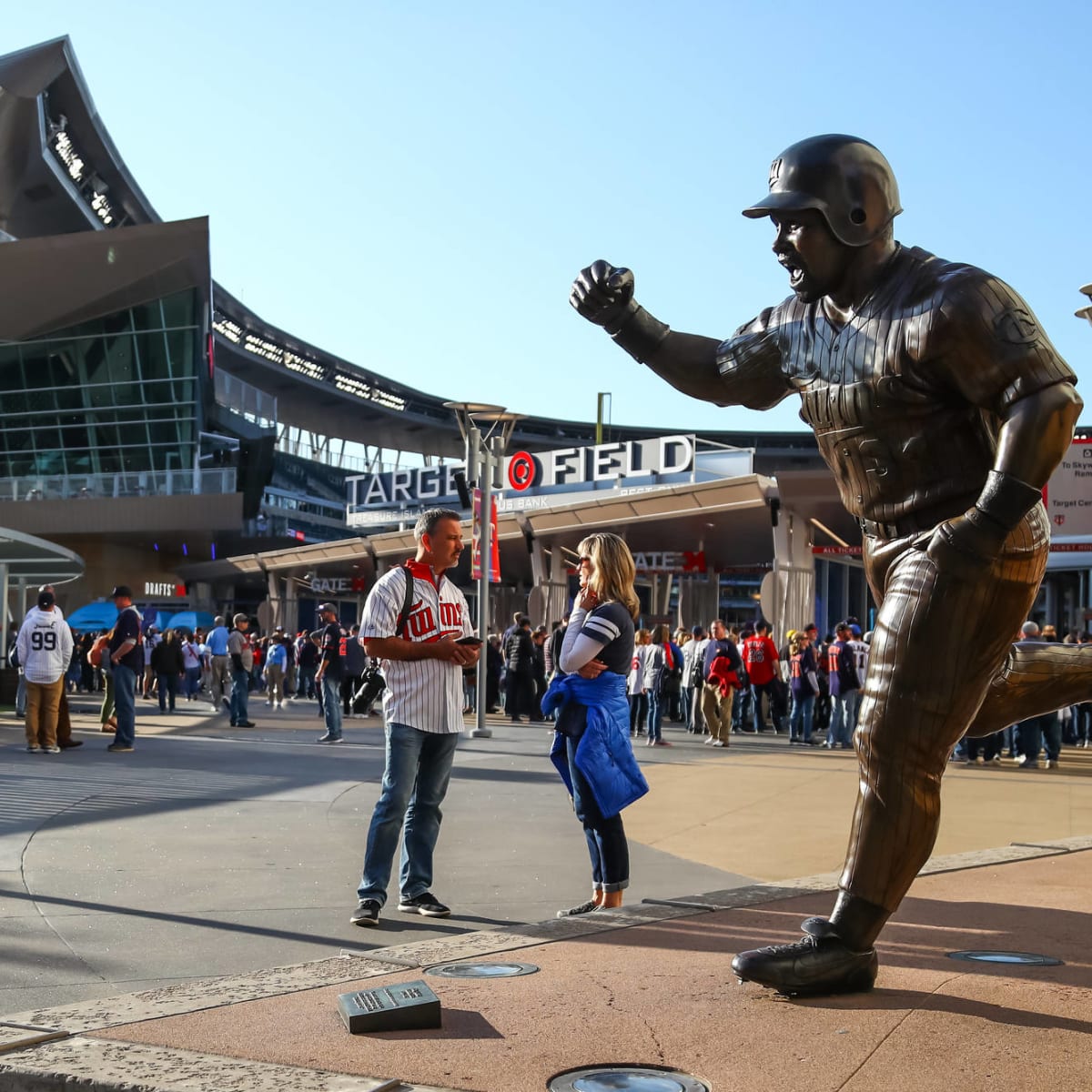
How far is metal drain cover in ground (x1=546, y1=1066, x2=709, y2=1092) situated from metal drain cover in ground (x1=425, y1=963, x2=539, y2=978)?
0.84 m

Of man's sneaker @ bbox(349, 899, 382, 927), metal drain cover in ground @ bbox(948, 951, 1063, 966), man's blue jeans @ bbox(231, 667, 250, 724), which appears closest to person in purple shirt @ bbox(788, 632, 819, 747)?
man's blue jeans @ bbox(231, 667, 250, 724)

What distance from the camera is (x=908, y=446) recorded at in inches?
128

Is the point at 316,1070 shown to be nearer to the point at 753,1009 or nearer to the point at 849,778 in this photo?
the point at 753,1009

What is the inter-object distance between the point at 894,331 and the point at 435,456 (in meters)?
95.4

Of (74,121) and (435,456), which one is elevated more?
(74,121)

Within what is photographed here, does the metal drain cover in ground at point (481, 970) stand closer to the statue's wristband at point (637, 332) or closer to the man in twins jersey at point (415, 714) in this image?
the statue's wristband at point (637, 332)

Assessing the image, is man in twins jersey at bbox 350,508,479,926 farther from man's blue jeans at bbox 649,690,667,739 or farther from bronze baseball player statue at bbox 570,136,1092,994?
man's blue jeans at bbox 649,690,667,739

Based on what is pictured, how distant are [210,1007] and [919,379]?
2246mm

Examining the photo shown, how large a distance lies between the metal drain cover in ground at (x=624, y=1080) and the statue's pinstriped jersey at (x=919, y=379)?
57.8 inches

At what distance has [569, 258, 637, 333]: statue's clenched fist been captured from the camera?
3834mm

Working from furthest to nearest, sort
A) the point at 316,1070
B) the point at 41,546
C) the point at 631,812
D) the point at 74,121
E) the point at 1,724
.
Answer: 1. the point at 74,121
2. the point at 41,546
3. the point at 1,724
4. the point at 631,812
5. the point at 316,1070

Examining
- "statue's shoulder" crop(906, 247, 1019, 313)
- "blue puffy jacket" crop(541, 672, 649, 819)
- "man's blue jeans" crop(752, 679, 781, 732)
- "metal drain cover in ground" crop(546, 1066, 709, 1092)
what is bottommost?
"man's blue jeans" crop(752, 679, 781, 732)

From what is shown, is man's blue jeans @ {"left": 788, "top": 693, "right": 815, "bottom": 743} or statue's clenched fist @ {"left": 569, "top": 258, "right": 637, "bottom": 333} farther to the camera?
man's blue jeans @ {"left": 788, "top": 693, "right": 815, "bottom": 743}

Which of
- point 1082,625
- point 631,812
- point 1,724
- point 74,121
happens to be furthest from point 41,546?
point 74,121
